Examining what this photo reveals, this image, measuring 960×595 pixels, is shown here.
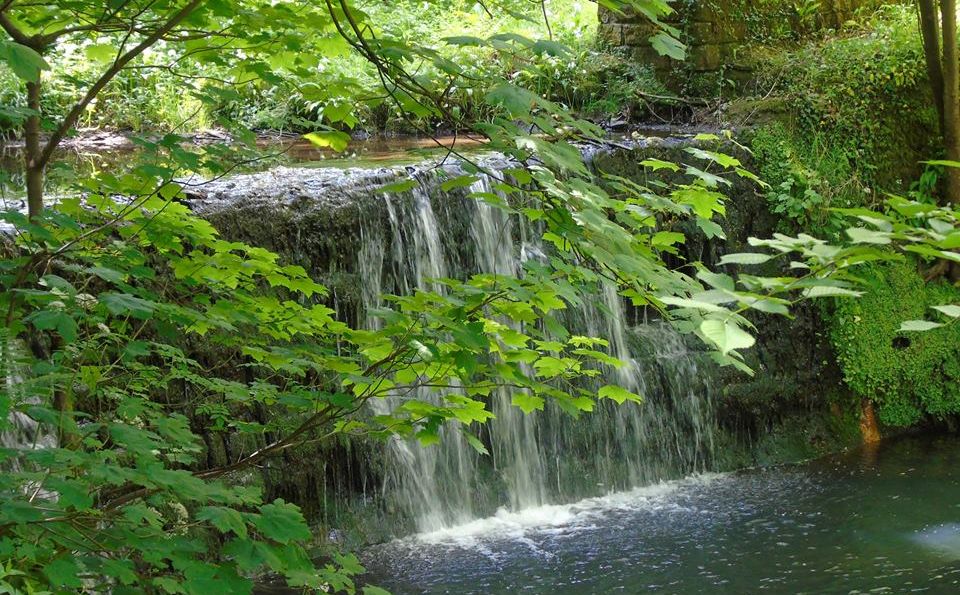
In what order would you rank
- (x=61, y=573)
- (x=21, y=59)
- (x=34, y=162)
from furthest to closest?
(x=34, y=162)
(x=61, y=573)
(x=21, y=59)

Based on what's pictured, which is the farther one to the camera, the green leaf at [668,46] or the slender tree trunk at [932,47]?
the slender tree trunk at [932,47]

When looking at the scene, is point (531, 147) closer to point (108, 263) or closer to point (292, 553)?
point (292, 553)

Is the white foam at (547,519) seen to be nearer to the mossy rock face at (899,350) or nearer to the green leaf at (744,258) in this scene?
the mossy rock face at (899,350)

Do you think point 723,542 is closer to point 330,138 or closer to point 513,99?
point 330,138

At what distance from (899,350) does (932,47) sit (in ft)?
7.91

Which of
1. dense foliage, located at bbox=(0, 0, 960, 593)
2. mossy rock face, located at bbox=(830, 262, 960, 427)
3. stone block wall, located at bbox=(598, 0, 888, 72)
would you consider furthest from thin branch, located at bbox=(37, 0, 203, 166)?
stone block wall, located at bbox=(598, 0, 888, 72)

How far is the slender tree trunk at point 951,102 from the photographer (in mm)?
7543

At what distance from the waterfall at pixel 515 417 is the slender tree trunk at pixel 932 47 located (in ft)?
9.85

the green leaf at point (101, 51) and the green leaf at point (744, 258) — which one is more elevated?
the green leaf at point (101, 51)

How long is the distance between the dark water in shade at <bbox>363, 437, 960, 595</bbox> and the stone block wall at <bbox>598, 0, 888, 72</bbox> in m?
4.29

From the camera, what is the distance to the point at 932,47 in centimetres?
777

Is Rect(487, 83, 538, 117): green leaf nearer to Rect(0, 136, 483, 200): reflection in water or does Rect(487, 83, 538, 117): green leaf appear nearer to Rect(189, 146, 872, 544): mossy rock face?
Rect(189, 146, 872, 544): mossy rock face

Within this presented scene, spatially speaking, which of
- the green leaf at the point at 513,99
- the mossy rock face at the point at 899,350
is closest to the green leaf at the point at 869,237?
the green leaf at the point at 513,99

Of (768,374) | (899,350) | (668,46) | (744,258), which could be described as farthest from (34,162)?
(899,350)
